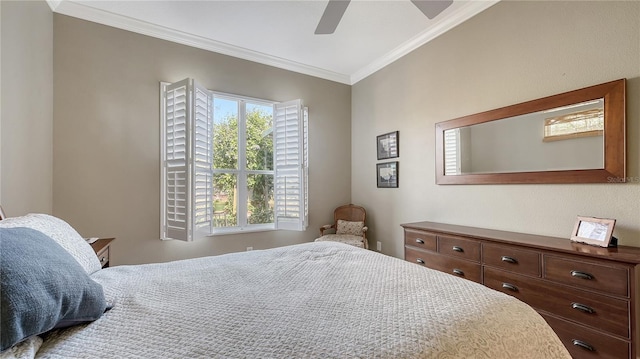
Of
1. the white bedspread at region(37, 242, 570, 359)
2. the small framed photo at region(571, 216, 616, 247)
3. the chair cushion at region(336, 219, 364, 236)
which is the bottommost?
the chair cushion at region(336, 219, 364, 236)

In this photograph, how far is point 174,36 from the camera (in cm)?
308

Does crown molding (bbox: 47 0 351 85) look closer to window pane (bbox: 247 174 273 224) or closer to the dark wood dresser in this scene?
window pane (bbox: 247 174 273 224)

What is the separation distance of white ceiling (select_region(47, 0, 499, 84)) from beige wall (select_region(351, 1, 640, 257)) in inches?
9.0

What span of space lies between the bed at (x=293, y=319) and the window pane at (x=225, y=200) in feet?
6.87

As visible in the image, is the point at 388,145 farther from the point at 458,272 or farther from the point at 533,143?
the point at 458,272

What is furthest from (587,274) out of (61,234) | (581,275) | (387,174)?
(61,234)

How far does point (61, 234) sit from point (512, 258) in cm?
274

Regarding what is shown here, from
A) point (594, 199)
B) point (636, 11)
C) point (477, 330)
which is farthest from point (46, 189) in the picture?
point (636, 11)

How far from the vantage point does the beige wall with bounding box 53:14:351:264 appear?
2605 millimetres

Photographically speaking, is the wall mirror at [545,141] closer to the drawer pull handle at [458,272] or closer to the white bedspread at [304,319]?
the drawer pull handle at [458,272]

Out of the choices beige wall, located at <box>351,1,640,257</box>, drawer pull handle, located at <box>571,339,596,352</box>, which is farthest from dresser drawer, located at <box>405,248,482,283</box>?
drawer pull handle, located at <box>571,339,596,352</box>

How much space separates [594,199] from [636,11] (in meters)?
1.24

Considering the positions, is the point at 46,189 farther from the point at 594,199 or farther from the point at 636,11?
the point at 636,11

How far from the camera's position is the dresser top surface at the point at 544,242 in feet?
5.03
